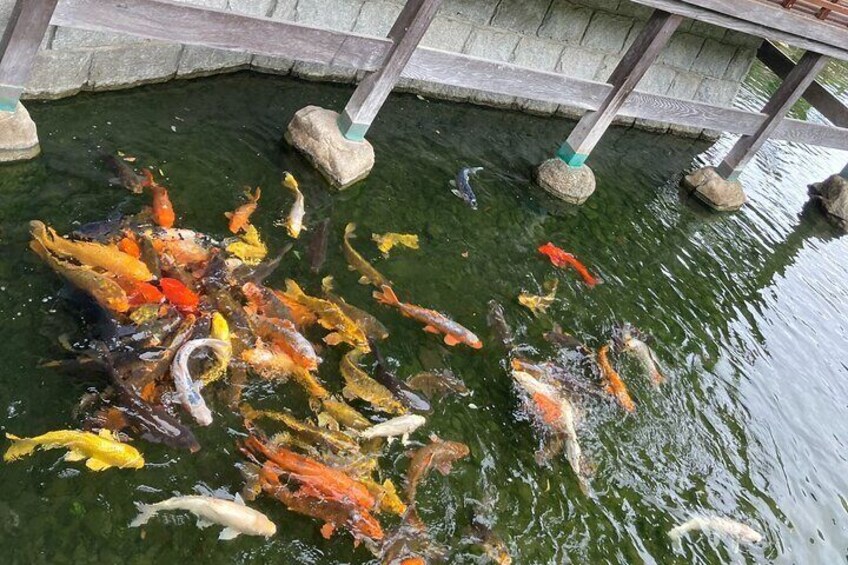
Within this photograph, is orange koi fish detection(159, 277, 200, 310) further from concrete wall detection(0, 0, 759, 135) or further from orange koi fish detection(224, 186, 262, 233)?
concrete wall detection(0, 0, 759, 135)

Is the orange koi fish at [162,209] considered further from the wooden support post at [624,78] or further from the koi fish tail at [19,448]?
the wooden support post at [624,78]

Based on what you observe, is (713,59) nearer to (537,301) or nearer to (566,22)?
(566,22)

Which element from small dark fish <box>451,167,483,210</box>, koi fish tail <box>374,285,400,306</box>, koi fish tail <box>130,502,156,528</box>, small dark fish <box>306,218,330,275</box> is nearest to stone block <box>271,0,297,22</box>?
small dark fish <box>451,167,483,210</box>

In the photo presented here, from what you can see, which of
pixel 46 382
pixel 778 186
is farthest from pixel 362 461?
pixel 778 186

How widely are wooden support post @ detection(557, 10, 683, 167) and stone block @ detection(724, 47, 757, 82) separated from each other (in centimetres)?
555

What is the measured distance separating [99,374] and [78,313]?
1.84ft

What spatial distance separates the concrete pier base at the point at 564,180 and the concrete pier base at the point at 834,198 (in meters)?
6.97

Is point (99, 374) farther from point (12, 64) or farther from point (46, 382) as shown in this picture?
point (12, 64)

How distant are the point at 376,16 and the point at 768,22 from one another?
492 cm

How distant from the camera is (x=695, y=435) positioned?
6137 millimetres

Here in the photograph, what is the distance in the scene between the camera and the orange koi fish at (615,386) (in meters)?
5.99

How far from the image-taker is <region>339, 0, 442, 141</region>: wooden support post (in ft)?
21.2

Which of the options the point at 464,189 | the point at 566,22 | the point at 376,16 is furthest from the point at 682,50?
the point at 464,189

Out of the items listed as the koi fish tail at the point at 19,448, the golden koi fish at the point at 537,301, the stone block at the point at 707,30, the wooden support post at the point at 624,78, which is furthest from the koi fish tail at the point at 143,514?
the stone block at the point at 707,30
